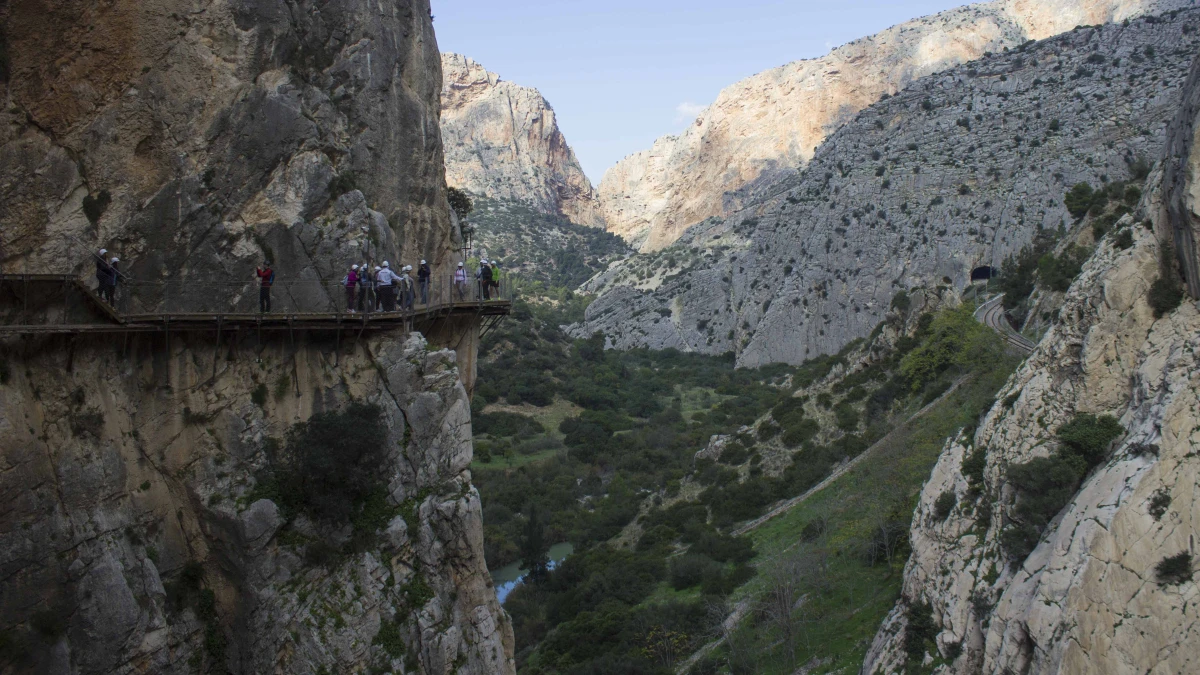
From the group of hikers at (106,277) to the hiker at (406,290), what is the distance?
5108 mm

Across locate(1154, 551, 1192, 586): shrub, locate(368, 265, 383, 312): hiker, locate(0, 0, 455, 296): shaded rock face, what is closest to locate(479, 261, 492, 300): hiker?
locate(0, 0, 455, 296): shaded rock face

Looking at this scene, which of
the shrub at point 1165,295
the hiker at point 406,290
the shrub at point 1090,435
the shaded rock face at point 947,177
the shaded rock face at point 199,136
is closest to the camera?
the shaded rock face at point 199,136

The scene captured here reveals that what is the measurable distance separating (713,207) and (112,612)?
468 feet

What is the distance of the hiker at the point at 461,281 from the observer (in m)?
22.0

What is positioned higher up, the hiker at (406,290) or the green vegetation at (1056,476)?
the hiker at (406,290)

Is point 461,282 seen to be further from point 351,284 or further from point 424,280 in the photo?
point 351,284

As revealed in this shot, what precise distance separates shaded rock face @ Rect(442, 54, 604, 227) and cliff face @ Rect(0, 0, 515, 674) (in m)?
148

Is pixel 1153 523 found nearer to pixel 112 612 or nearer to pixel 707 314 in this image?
pixel 112 612

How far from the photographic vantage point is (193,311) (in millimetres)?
15805

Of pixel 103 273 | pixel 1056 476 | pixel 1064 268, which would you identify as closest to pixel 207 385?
pixel 103 273

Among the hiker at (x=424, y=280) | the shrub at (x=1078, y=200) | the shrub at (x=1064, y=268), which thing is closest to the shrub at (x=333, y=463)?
the hiker at (x=424, y=280)

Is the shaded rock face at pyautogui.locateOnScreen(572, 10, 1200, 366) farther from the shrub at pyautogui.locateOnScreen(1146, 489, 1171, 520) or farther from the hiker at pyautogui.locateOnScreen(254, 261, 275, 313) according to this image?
the hiker at pyautogui.locateOnScreen(254, 261, 275, 313)

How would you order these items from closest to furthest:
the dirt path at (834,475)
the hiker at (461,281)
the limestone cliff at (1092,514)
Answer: the limestone cliff at (1092,514)
the hiker at (461,281)
the dirt path at (834,475)

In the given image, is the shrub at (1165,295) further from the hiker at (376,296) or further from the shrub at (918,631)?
the hiker at (376,296)
